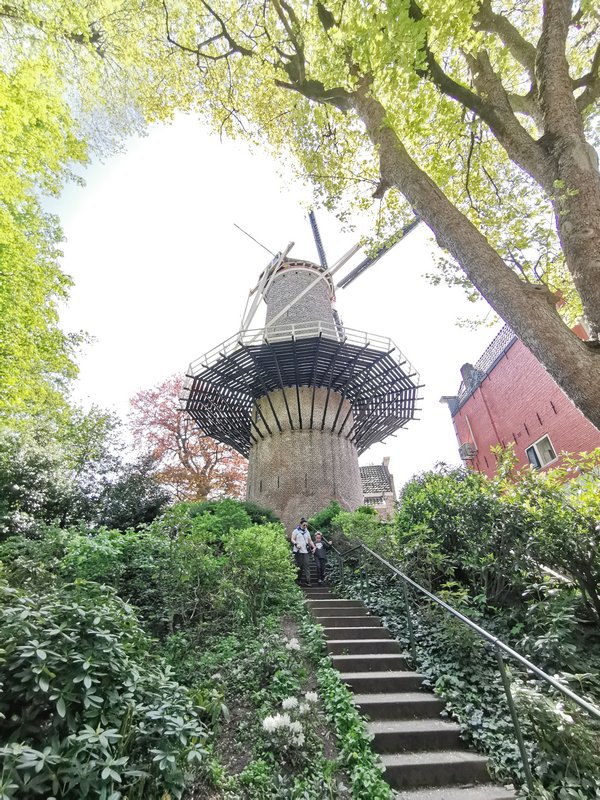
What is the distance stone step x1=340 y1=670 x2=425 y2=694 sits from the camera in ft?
13.7

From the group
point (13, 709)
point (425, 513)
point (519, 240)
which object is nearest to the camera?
point (13, 709)

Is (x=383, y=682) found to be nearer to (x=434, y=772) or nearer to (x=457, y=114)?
(x=434, y=772)

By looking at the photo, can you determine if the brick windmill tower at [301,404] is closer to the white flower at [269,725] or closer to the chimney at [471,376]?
the chimney at [471,376]

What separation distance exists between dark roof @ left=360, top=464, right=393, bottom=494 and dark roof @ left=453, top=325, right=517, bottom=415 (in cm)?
713

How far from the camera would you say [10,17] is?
7.48 meters

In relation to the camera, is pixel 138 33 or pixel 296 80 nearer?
pixel 296 80

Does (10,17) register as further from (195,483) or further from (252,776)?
(195,483)

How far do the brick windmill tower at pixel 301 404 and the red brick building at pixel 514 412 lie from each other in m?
4.27

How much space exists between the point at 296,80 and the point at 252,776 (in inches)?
365

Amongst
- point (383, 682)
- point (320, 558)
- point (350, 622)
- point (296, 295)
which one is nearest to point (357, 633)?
point (350, 622)

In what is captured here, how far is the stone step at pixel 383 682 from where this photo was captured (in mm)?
4190

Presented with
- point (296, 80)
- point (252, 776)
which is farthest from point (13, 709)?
point (296, 80)

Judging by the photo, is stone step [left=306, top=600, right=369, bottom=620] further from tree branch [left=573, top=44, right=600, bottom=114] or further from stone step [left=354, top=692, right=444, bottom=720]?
tree branch [left=573, top=44, right=600, bottom=114]

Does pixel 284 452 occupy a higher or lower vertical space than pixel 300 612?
higher
